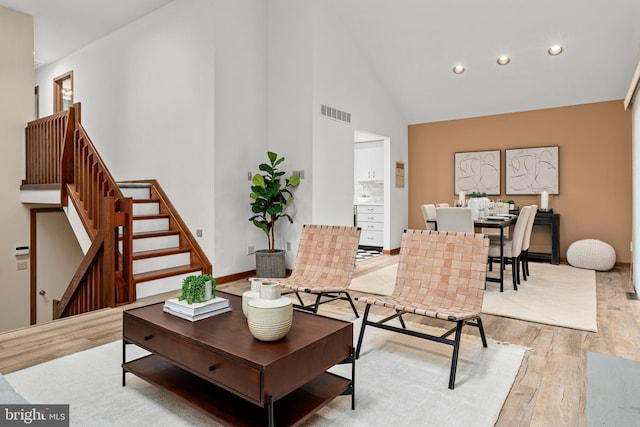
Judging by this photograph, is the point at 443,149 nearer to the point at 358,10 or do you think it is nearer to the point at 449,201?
the point at 449,201

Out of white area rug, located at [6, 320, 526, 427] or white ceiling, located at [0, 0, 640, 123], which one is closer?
white area rug, located at [6, 320, 526, 427]

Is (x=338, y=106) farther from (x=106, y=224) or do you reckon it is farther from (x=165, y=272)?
(x=106, y=224)

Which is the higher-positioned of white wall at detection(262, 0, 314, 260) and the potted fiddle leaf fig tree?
white wall at detection(262, 0, 314, 260)

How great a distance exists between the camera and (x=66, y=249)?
6410mm

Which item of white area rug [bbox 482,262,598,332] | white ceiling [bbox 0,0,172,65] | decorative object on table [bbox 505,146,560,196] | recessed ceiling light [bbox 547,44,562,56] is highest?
white ceiling [bbox 0,0,172,65]

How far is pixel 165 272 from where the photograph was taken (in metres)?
4.51

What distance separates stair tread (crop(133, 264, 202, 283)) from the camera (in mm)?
4207

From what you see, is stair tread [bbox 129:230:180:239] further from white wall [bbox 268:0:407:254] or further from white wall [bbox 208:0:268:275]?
white wall [bbox 268:0:407:254]

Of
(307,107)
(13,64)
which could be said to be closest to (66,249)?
(13,64)

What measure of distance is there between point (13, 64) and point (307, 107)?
4.07 meters

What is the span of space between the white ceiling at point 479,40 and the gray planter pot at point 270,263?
11.2 ft

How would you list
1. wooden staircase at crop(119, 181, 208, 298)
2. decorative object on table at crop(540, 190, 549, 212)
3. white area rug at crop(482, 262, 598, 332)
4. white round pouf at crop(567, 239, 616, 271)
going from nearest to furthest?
white area rug at crop(482, 262, 598, 332) → wooden staircase at crop(119, 181, 208, 298) → white round pouf at crop(567, 239, 616, 271) → decorative object on table at crop(540, 190, 549, 212)

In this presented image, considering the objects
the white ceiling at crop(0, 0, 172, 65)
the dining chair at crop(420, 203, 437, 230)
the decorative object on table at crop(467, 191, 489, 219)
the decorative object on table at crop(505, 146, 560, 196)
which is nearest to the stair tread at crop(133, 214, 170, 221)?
the white ceiling at crop(0, 0, 172, 65)

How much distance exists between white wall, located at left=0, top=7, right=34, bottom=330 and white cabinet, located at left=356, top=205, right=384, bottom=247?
213 inches
